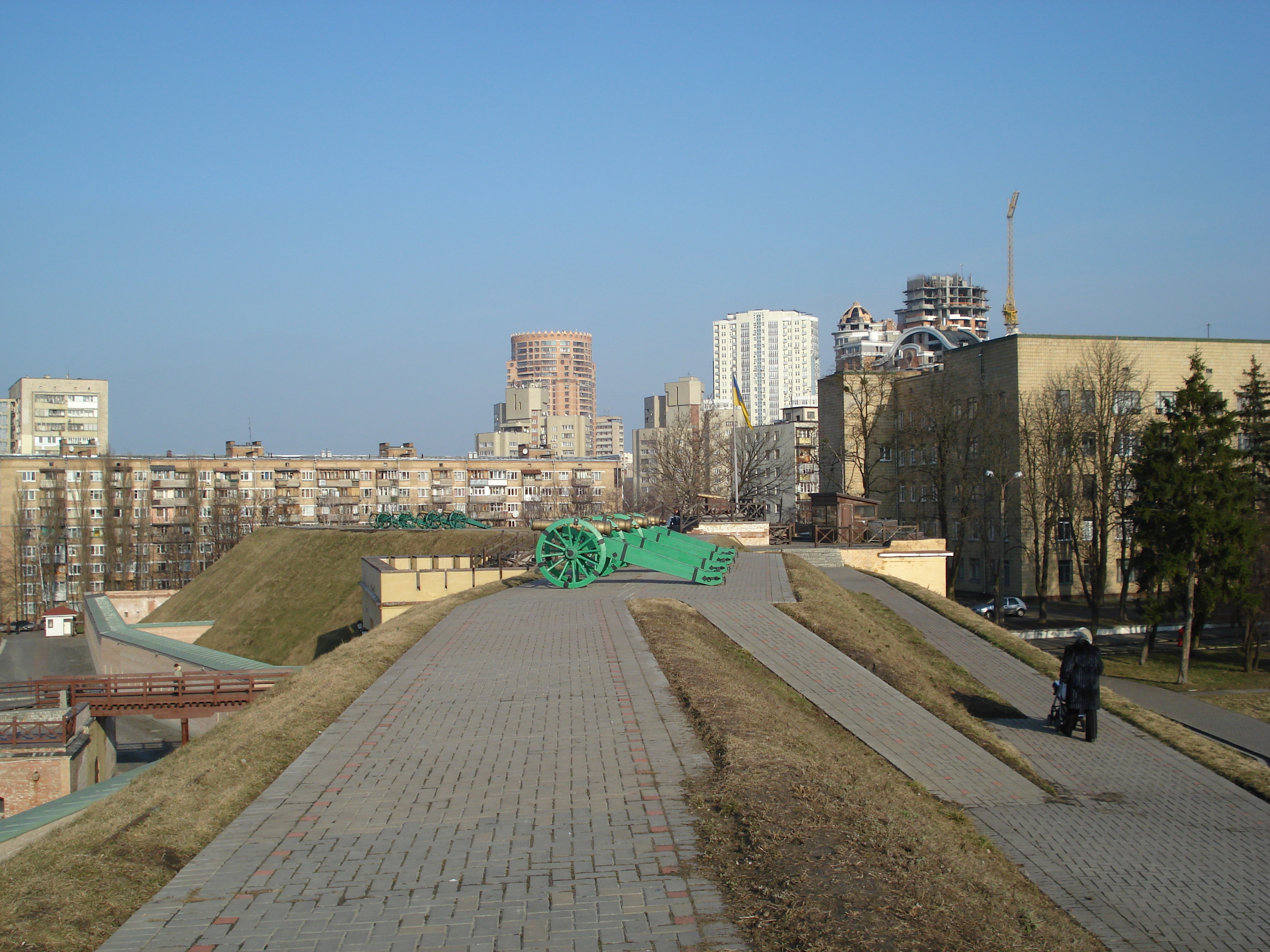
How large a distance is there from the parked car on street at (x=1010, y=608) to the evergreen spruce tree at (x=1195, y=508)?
9921mm

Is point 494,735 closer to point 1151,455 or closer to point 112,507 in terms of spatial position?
point 1151,455

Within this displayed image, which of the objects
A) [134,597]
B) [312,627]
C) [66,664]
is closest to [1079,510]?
[312,627]

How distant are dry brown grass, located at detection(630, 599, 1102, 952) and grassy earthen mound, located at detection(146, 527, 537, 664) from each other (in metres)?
22.0

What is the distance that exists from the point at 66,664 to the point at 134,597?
1212 cm

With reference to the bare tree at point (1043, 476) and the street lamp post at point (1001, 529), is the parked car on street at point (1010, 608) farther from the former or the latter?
the bare tree at point (1043, 476)

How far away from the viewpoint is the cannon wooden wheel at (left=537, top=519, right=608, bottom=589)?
19.0m

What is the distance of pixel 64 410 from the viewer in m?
117

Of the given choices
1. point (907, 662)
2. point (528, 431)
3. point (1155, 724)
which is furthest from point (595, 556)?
point (528, 431)

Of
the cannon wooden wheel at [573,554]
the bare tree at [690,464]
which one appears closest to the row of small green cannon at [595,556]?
the cannon wooden wheel at [573,554]

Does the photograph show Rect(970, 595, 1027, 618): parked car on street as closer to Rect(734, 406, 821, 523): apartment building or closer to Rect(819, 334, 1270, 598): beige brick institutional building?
Rect(819, 334, 1270, 598): beige brick institutional building

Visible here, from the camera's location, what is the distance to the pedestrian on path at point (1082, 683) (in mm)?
11375

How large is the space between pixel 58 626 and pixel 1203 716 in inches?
2150

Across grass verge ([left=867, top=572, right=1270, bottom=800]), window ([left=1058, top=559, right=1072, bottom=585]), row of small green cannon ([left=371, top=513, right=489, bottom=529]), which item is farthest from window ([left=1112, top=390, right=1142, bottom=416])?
row of small green cannon ([left=371, top=513, right=489, bottom=529])

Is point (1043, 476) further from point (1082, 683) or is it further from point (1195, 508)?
point (1082, 683)
